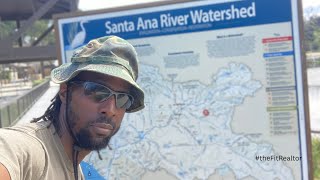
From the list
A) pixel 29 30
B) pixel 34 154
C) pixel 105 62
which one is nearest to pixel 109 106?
pixel 105 62

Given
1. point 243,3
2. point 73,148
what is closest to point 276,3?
point 243,3

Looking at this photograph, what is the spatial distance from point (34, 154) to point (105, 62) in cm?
48

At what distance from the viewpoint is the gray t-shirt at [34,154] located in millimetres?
1399

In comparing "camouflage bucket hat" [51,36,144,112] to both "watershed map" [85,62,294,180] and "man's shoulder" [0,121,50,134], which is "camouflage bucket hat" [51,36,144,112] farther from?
"watershed map" [85,62,294,180]

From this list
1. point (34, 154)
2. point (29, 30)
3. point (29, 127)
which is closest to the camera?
point (34, 154)

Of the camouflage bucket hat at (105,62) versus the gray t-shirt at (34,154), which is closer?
the gray t-shirt at (34,154)

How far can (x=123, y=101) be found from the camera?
75.9 inches

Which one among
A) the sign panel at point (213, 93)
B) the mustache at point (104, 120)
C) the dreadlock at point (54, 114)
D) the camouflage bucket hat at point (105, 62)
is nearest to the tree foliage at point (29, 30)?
the sign panel at point (213, 93)

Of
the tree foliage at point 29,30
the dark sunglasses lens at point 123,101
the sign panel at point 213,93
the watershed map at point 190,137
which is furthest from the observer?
the tree foliage at point 29,30

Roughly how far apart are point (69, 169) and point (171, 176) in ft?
6.82

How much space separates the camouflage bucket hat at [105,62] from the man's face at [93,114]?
0.05 meters

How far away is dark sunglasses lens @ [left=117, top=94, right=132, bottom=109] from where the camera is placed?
1.91m

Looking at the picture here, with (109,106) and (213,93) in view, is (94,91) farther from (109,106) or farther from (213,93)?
(213,93)

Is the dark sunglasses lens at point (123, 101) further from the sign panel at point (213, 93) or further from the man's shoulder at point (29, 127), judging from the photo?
the sign panel at point (213, 93)
